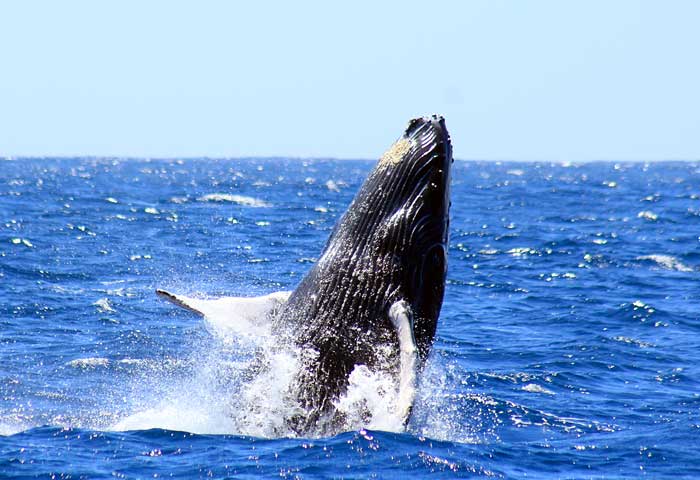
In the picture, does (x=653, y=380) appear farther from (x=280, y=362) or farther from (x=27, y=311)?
(x=27, y=311)

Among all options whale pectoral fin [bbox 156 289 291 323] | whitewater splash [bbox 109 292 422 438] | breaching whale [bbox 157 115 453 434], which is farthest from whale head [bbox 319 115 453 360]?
whale pectoral fin [bbox 156 289 291 323]

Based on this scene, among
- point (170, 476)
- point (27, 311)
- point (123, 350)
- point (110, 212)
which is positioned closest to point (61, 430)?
point (170, 476)

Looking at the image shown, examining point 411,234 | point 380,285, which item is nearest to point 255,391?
point 380,285

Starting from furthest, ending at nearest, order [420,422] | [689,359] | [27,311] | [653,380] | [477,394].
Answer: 1. [27,311]
2. [689,359]
3. [653,380]
4. [477,394]
5. [420,422]

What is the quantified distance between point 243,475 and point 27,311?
10672mm

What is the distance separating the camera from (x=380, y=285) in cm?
1159

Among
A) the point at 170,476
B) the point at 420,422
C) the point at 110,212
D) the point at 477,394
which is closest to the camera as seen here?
the point at 170,476

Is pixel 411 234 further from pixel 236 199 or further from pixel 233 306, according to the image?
pixel 236 199

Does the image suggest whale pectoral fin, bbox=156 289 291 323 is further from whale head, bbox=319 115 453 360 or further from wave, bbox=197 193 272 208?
wave, bbox=197 193 272 208

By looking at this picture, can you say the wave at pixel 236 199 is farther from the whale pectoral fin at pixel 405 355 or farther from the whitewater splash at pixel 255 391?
the whale pectoral fin at pixel 405 355

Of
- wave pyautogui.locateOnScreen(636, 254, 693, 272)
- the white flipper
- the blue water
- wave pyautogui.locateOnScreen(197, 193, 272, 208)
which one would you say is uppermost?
the white flipper

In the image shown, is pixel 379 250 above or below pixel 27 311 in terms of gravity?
above

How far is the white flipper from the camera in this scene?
11.8m

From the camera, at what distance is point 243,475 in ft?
33.4
